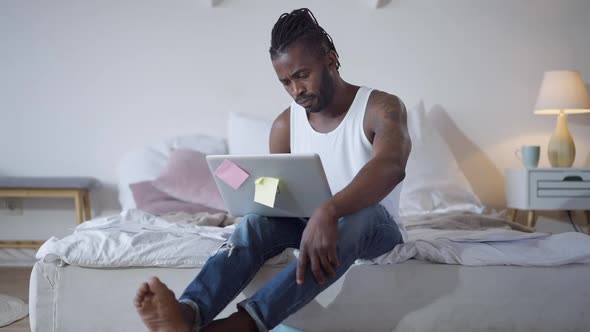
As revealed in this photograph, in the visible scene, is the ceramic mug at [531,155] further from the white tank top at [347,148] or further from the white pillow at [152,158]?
the white tank top at [347,148]

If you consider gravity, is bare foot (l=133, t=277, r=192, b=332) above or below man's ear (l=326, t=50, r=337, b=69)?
below

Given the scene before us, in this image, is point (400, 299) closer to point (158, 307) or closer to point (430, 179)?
point (158, 307)

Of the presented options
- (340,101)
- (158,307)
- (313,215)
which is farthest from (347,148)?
(158,307)

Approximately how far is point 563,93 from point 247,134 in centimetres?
145

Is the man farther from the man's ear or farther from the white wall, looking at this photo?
the white wall

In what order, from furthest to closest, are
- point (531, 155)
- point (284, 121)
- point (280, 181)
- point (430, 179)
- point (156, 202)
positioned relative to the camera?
point (531, 155), point (430, 179), point (156, 202), point (284, 121), point (280, 181)

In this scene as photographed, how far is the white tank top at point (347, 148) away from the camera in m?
Answer: 1.62

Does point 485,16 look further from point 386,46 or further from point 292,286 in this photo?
point 292,286

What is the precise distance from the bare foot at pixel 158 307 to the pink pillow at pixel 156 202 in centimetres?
141

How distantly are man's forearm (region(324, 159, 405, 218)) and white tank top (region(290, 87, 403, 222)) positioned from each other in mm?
185

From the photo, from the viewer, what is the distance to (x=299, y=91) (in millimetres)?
1626

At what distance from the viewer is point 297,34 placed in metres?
1.63

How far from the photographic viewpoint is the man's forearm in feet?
4.43

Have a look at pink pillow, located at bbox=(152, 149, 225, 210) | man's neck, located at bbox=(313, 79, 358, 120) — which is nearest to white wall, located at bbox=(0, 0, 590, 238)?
pink pillow, located at bbox=(152, 149, 225, 210)
